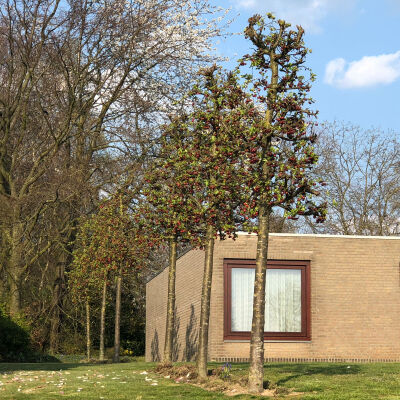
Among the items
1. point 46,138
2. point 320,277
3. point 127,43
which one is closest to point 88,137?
point 46,138

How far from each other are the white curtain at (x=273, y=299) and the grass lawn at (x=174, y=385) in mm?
5717

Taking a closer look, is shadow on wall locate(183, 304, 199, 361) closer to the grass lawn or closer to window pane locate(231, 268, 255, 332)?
window pane locate(231, 268, 255, 332)

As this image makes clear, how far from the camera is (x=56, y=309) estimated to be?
31.7 meters

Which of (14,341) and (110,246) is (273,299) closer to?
(110,246)

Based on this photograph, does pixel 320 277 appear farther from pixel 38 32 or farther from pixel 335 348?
pixel 38 32

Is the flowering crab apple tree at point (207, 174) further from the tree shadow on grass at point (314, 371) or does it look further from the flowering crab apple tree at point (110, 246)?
the flowering crab apple tree at point (110, 246)

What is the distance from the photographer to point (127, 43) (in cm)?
2723

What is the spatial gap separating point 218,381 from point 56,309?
1870cm

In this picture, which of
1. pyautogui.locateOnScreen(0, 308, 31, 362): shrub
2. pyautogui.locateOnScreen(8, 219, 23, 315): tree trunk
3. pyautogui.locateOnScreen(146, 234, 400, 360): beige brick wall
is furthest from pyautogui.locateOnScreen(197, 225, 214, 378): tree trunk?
pyautogui.locateOnScreen(8, 219, 23, 315): tree trunk

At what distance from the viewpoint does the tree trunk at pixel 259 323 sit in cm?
1273

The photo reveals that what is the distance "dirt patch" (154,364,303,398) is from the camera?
1246cm

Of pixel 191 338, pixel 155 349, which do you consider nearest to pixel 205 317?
pixel 191 338

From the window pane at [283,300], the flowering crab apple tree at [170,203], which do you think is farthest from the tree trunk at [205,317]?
the window pane at [283,300]

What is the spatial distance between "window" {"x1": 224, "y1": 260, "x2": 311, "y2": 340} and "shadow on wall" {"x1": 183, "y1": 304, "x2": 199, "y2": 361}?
231 centimetres
